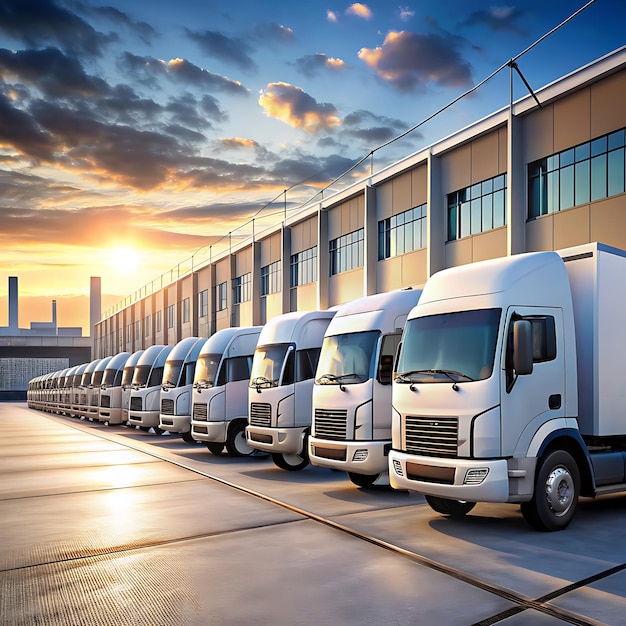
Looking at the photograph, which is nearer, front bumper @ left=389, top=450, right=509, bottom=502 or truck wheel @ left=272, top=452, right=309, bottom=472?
front bumper @ left=389, top=450, right=509, bottom=502

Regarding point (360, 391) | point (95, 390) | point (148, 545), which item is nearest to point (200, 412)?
point (360, 391)

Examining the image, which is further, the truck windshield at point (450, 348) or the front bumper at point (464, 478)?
the truck windshield at point (450, 348)

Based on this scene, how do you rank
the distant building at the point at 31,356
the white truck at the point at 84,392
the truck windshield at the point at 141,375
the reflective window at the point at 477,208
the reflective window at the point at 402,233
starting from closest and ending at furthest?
the reflective window at the point at 477,208 → the truck windshield at the point at 141,375 → the reflective window at the point at 402,233 → the white truck at the point at 84,392 → the distant building at the point at 31,356

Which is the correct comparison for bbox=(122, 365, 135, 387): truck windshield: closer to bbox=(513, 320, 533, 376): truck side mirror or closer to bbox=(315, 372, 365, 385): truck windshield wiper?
bbox=(315, 372, 365, 385): truck windshield wiper

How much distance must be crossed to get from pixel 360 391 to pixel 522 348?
3.79 meters

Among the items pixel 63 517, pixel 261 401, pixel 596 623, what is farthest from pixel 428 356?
pixel 261 401

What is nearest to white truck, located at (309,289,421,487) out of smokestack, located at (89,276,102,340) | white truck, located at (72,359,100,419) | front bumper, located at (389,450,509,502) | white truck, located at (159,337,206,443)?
front bumper, located at (389,450,509,502)

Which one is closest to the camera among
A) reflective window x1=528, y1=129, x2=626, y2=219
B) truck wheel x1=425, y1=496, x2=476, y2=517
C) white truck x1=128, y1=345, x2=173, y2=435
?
truck wheel x1=425, y1=496, x2=476, y2=517

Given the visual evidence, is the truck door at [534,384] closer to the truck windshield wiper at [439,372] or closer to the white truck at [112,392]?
the truck windshield wiper at [439,372]

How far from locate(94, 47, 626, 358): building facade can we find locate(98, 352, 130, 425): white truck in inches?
410

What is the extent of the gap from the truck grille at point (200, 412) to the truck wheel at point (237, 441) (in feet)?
2.29

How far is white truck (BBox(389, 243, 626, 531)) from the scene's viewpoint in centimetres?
852

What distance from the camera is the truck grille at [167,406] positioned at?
21703mm

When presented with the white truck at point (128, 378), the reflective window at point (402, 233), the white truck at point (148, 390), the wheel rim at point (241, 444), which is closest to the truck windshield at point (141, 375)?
the white truck at point (148, 390)
